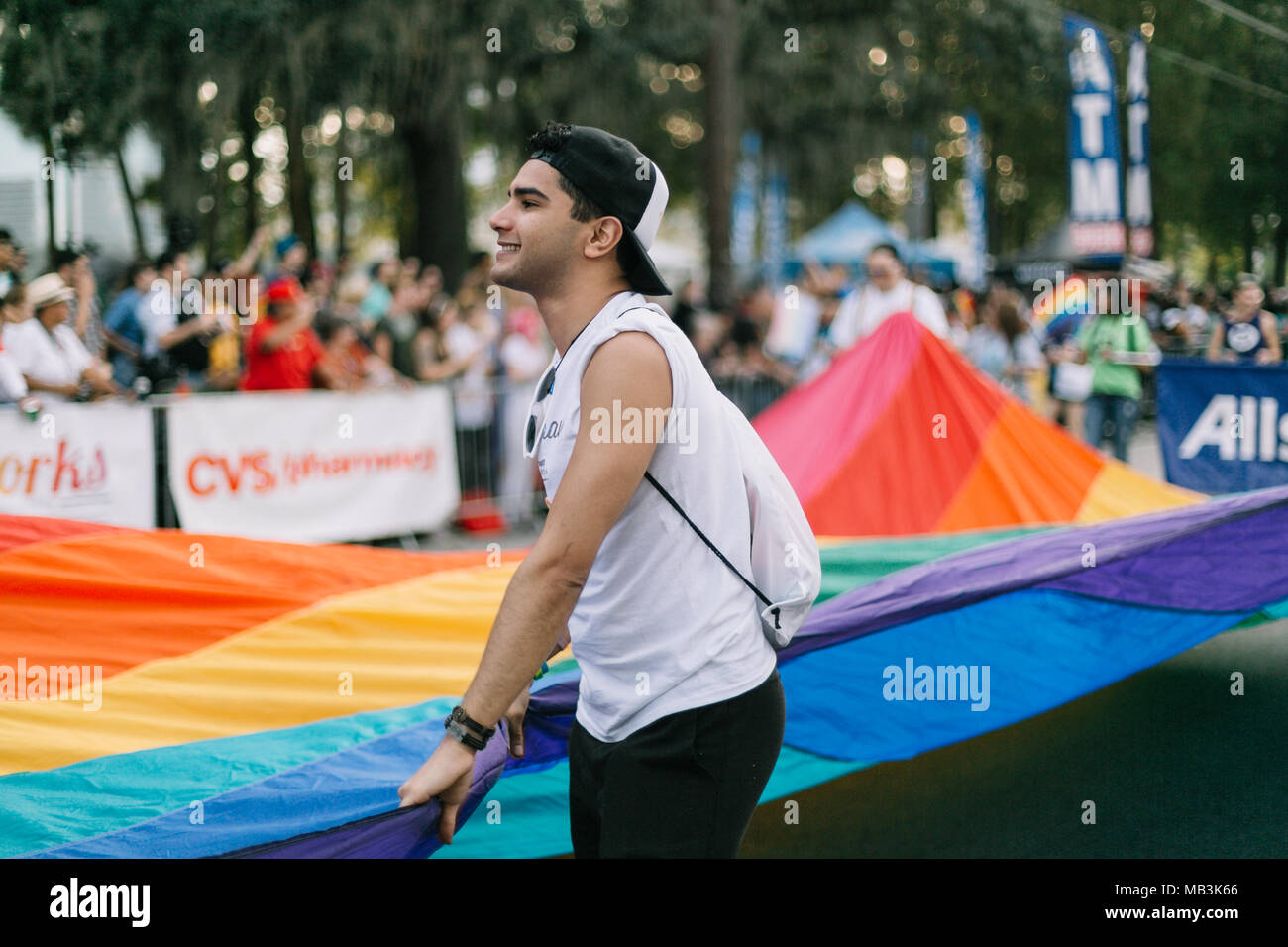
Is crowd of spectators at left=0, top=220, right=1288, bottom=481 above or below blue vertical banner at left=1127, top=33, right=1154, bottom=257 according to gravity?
below

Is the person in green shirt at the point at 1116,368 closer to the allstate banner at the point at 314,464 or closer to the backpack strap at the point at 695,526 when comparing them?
the allstate banner at the point at 314,464

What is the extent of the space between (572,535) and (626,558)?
179 millimetres

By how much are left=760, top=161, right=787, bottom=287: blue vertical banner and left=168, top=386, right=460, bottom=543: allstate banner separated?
18.7 meters

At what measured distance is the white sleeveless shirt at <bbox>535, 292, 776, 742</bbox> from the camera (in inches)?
93.9

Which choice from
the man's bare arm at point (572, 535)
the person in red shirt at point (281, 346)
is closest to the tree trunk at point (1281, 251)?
the person in red shirt at point (281, 346)

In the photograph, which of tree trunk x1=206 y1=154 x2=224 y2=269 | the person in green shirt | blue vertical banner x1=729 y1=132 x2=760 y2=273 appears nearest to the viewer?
the person in green shirt

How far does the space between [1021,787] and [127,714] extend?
322 cm

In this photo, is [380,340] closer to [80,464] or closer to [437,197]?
[80,464]

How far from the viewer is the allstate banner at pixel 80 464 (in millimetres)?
7848

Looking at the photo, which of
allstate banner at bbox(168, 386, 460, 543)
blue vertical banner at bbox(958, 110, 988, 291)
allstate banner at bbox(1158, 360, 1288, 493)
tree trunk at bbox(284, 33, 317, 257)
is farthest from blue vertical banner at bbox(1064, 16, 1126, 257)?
blue vertical banner at bbox(958, 110, 988, 291)

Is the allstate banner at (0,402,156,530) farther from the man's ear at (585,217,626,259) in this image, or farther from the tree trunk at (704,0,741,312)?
the tree trunk at (704,0,741,312)

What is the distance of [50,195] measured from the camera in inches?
525
